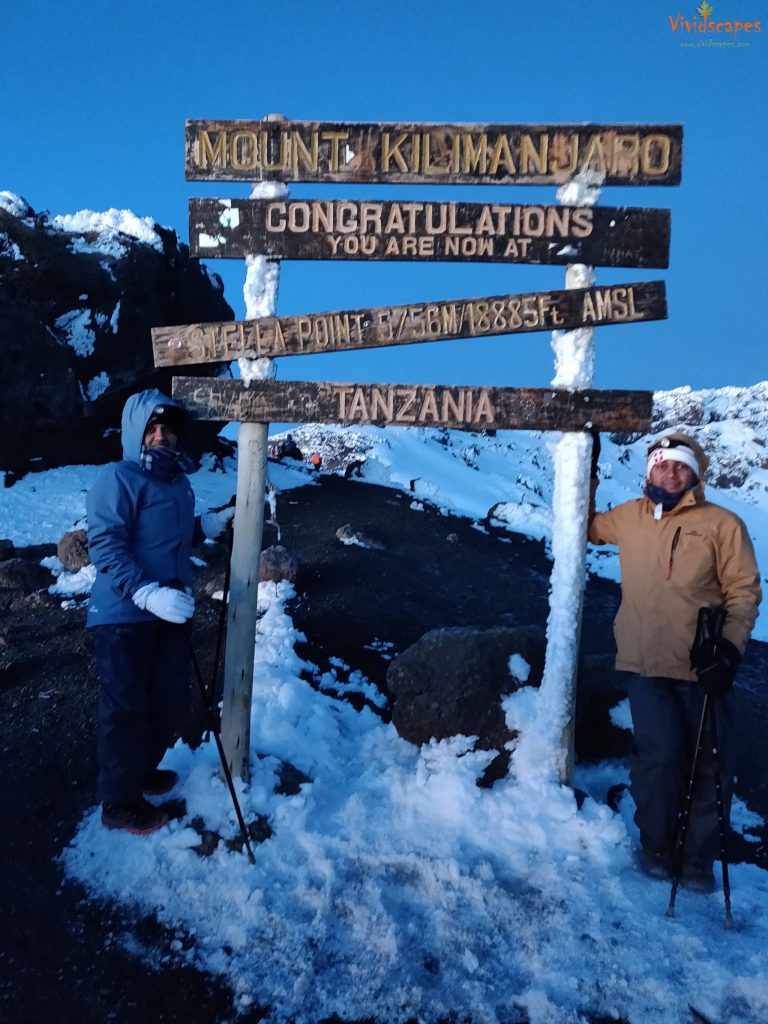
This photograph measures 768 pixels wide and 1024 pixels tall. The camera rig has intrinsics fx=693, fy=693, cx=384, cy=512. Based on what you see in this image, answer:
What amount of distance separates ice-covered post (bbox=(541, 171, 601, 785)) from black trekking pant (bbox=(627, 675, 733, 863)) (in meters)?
0.63

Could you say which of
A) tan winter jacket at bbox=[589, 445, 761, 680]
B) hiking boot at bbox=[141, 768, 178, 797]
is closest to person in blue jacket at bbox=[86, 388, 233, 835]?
hiking boot at bbox=[141, 768, 178, 797]

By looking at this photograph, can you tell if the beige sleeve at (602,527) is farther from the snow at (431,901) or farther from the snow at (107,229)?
the snow at (107,229)

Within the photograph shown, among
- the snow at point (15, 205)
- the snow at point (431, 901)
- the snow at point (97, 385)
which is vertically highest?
the snow at point (15, 205)

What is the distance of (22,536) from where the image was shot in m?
11.5

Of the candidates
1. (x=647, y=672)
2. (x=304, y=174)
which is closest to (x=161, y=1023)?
(x=647, y=672)

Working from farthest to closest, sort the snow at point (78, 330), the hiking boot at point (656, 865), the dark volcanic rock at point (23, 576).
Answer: the snow at point (78, 330)
the dark volcanic rock at point (23, 576)
the hiking boot at point (656, 865)

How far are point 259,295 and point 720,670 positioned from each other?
11.3 ft

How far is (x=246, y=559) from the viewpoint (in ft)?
14.9

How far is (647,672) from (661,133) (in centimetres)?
320

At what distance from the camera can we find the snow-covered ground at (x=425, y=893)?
10.0 feet

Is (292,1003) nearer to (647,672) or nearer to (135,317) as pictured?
(647,672)

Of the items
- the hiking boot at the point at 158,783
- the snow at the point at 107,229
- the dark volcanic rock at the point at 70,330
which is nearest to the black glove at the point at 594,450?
the hiking boot at the point at 158,783

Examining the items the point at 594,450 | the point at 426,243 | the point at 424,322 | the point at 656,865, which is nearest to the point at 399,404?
the point at 424,322

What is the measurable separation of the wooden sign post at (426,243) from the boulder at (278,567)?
423 centimetres
